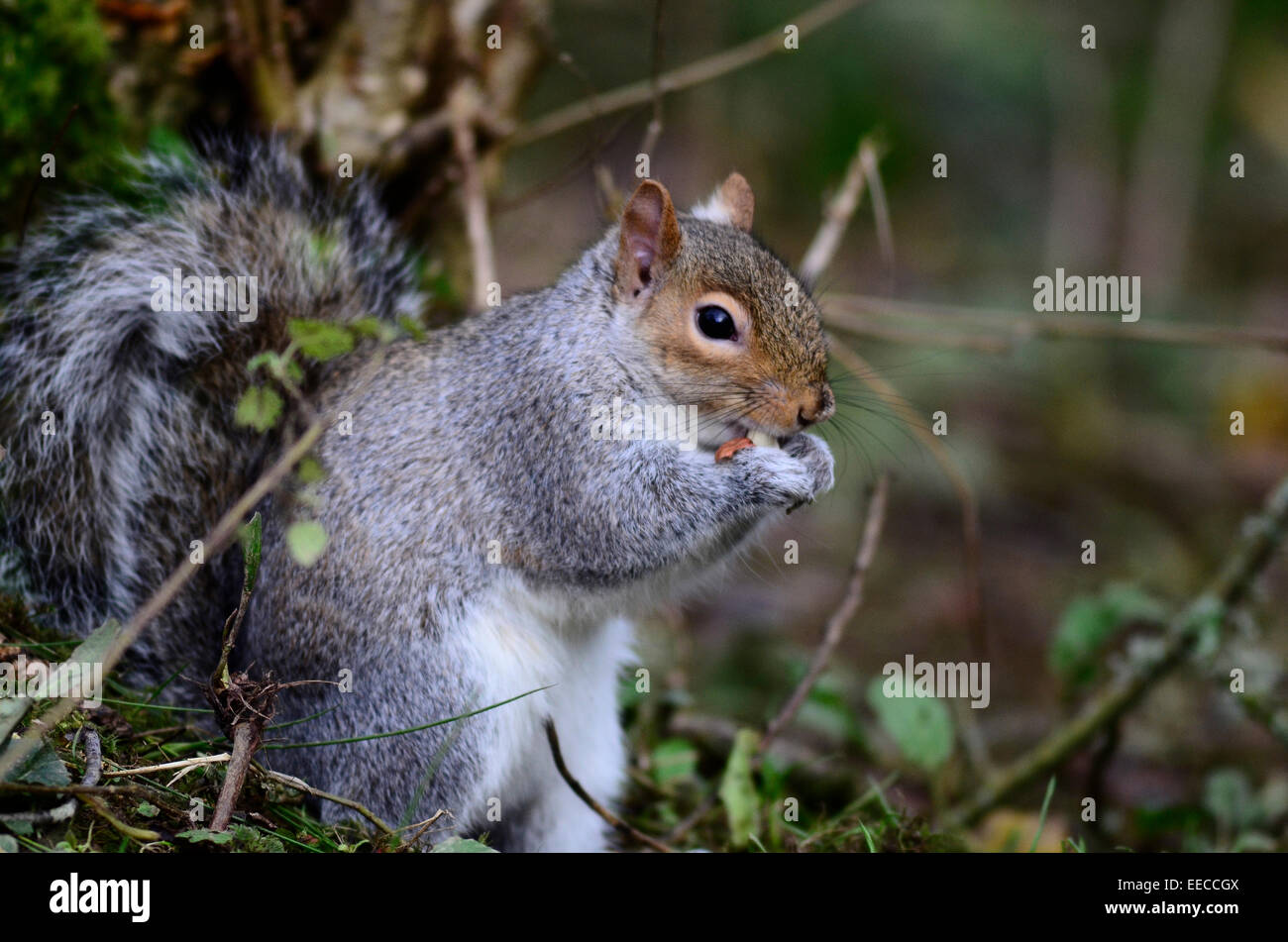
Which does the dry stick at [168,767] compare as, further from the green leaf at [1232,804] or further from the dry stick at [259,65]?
the green leaf at [1232,804]

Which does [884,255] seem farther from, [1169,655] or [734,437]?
[1169,655]

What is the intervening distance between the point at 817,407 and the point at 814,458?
154 millimetres

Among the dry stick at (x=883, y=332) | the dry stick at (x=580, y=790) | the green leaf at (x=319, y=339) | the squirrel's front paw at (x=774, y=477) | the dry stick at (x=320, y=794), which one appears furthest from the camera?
the dry stick at (x=883, y=332)

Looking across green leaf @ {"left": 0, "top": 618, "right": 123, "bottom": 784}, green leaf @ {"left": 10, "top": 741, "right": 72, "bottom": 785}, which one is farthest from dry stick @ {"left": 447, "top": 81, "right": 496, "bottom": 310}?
green leaf @ {"left": 10, "top": 741, "right": 72, "bottom": 785}

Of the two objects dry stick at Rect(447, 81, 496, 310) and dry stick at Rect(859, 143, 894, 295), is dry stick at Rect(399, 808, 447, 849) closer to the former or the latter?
dry stick at Rect(447, 81, 496, 310)

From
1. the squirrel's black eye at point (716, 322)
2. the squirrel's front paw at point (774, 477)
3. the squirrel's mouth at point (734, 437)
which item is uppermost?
the squirrel's black eye at point (716, 322)

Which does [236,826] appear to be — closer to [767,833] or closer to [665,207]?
[767,833]

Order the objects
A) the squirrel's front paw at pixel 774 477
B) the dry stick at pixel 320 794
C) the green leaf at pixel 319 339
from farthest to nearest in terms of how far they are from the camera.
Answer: the squirrel's front paw at pixel 774 477 < the green leaf at pixel 319 339 < the dry stick at pixel 320 794

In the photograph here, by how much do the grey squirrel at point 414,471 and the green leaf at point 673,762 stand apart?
19.5 inches

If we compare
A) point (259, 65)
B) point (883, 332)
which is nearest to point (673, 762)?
point (883, 332)

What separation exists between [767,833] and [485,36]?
2647 millimetres

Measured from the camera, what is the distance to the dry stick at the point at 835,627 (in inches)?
119

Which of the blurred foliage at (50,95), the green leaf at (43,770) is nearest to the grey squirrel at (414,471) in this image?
the blurred foliage at (50,95)

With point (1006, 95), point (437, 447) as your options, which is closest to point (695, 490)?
point (437, 447)
